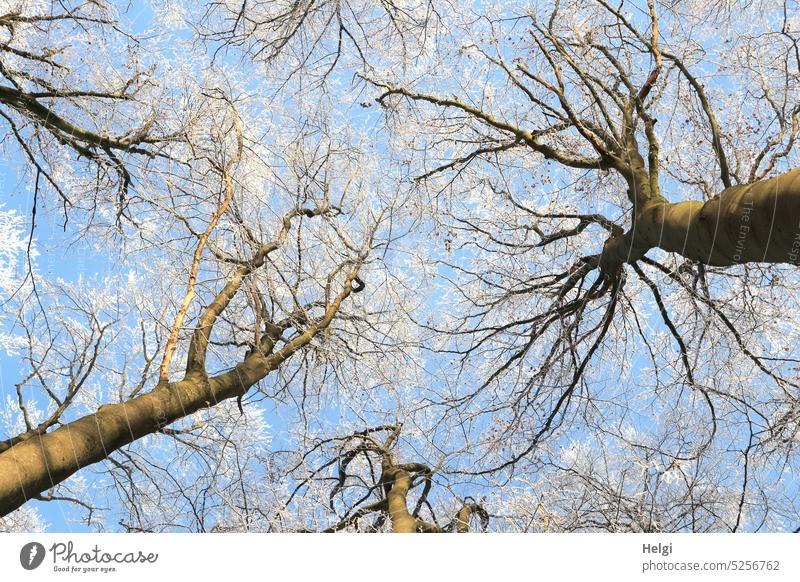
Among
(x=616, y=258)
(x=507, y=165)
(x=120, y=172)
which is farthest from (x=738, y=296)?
(x=120, y=172)

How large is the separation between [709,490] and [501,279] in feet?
4.16

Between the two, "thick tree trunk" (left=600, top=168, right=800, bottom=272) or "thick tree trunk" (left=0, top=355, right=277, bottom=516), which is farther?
"thick tree trunk" (left=0, top=355, right=277, bottom=516)

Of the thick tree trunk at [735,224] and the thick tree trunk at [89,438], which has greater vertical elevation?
the thick tree trunk at [735,224]

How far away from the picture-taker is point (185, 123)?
9.99 feet

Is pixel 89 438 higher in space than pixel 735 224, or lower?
lower

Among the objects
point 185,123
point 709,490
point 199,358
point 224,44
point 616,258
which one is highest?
point 224,44

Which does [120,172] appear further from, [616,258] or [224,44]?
[616,258]

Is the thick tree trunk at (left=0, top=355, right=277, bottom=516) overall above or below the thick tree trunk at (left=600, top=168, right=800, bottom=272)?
below

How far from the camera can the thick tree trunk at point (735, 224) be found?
1.76m

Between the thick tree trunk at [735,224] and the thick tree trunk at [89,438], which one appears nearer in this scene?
the thick tree trunk at [735,224]

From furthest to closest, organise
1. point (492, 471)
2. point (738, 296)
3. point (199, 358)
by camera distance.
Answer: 1. point (738, 296)
2. point (492, 471)
3. point (199, 358)

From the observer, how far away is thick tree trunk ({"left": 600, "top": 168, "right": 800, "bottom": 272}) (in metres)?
1.76

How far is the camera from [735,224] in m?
1.90

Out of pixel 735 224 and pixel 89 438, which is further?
pixel 89 438
